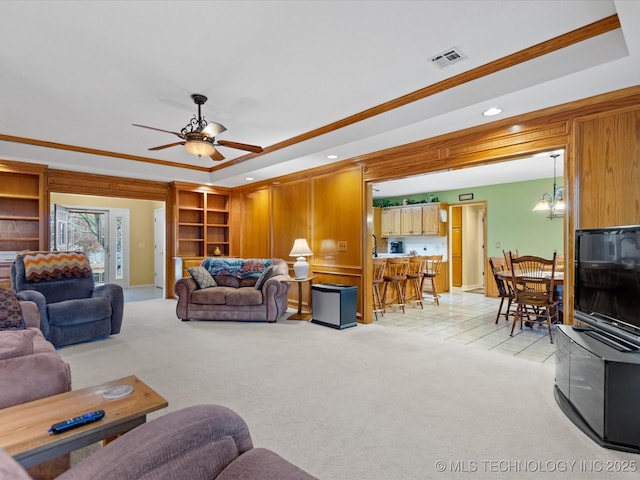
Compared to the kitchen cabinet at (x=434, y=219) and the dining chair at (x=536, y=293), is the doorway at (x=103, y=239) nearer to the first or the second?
the kitchen cabinet at (x=434, y=219)

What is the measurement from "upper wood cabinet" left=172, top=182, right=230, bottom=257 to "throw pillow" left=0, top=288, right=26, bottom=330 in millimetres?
4362

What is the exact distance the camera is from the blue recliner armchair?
376cm

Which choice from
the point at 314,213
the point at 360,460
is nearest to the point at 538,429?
the point at 360,460

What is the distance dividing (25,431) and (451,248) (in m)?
8.54

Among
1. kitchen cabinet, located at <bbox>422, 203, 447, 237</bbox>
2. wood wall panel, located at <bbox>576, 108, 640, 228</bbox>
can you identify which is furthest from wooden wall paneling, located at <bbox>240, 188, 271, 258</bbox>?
wood wall panel, located at <bbox>576, 108, 640, 228</bbox>

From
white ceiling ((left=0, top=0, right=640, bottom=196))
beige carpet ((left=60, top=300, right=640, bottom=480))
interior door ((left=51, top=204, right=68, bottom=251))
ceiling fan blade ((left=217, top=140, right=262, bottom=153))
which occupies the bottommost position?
beige carpet ((left=60, top=300, right=640, bottom=480))

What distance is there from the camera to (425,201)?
344 inches

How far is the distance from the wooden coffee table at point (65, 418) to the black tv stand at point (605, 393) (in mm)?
2458

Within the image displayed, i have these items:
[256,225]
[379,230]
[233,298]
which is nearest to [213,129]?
[233,298]

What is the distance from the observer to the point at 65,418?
1.52 m

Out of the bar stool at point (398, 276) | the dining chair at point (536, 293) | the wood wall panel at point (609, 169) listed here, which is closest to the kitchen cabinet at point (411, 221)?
the bar stool at point (398, 276)

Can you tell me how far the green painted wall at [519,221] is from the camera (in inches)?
275

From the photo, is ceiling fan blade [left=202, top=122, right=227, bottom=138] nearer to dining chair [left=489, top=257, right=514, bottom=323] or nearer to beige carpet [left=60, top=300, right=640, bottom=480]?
A: beige carpet [left=60, top=300, right=640, bottom=480]

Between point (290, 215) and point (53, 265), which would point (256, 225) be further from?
point (53, 265)
